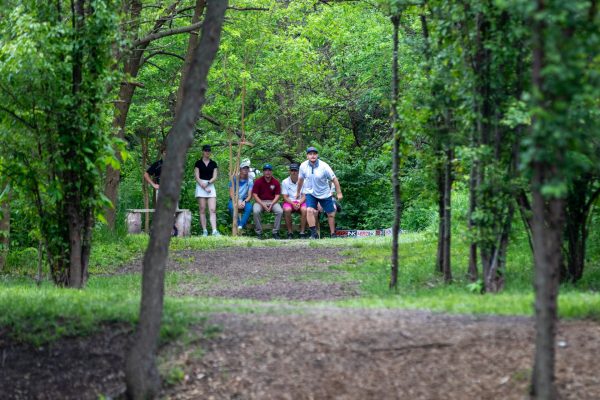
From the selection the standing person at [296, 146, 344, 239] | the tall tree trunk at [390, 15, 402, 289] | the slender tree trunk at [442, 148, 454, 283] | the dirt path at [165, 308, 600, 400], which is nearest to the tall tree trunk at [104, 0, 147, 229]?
the standing person at [296, 146, 344, 239]

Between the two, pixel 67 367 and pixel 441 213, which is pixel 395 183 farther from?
pixel 67 367

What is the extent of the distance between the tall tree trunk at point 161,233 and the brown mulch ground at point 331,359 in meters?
0.34

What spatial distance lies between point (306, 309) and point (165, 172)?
2.22 m

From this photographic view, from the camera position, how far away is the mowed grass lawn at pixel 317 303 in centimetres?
848

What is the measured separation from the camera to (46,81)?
1080 centimetres

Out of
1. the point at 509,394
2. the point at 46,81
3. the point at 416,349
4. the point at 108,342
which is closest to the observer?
the point at 509,394

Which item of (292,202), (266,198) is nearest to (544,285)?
(292,202)

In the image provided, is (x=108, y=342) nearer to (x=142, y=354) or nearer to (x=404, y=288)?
(x=142, y=354)

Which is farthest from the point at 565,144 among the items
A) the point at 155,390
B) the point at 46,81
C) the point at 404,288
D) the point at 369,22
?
the point at 369,22

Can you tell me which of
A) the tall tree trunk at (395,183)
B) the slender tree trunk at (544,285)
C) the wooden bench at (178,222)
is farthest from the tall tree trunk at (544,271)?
the wooden bench at (178,222)

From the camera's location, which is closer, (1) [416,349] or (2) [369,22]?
(1) [416,349]

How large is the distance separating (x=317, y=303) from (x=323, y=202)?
12.3 meters

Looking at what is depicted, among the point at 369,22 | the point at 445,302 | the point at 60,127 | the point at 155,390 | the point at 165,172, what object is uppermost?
the point at 369,22

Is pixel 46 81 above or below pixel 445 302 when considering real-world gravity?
above
